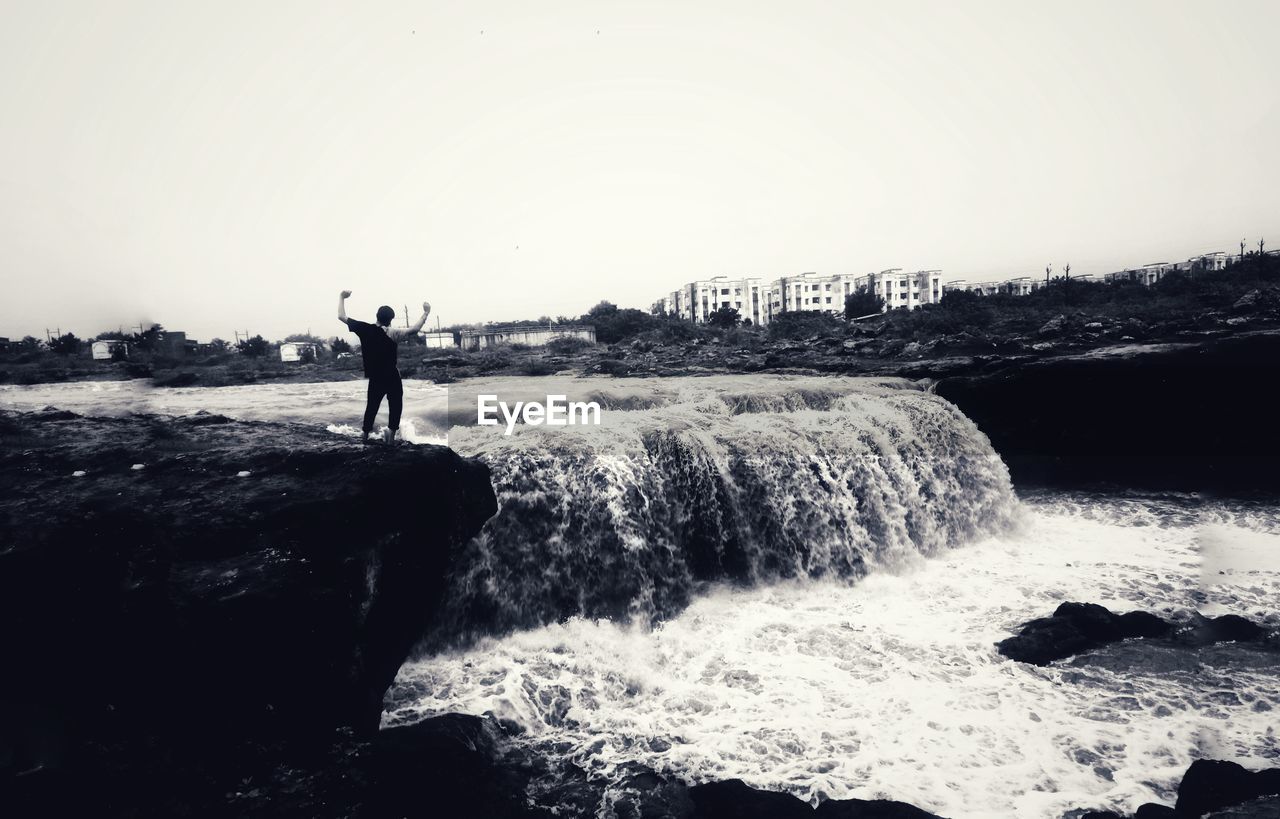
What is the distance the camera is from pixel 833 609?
933 centimetres

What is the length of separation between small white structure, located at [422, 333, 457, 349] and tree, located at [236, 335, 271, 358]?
46.1 ft

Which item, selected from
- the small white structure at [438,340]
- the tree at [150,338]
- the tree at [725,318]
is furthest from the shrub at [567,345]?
the tree at [150,338]

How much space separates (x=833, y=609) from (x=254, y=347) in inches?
2428

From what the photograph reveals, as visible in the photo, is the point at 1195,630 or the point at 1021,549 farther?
the point at 1021,549

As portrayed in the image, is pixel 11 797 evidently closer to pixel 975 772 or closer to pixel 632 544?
pixel 632 544

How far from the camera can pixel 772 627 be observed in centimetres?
871

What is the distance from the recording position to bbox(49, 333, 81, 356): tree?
52938 millimetres

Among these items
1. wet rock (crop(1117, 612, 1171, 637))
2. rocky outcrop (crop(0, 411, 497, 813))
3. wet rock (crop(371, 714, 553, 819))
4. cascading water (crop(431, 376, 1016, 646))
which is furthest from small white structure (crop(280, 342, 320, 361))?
wet rock (crop(1117, 612, 1171, 637))

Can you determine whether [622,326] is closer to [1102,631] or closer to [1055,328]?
[1055,328]

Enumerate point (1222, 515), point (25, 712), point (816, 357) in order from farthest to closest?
1. point (816, 357)
2. point (1222, 515)
3. point (25, 712)

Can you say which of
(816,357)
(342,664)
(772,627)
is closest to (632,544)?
(772,627)

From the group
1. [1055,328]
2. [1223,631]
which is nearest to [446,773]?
[1223,631]

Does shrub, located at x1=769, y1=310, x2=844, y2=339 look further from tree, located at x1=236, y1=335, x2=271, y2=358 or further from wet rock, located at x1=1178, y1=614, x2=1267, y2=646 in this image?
tree, located at x1=236, y1=335, x2=271, y2=358

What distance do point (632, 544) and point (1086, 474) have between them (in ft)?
47.4
